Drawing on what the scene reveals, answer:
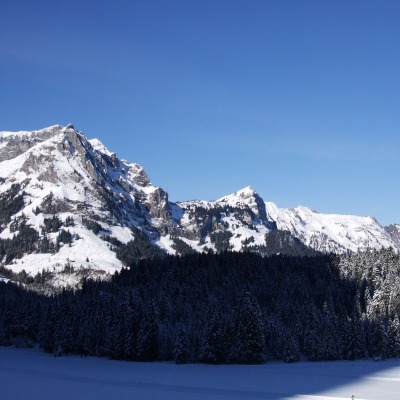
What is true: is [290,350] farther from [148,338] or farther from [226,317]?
[148,338]

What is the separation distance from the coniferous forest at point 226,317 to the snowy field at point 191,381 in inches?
266

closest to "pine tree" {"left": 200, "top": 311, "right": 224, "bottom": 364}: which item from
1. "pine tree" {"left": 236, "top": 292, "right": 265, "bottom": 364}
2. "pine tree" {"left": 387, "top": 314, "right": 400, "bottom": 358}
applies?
"pine tree" {"left": 236, "top": 292, "right": 265, "bottom": 364}

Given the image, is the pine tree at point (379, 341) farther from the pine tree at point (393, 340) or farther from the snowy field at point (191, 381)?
the snowy field at point (191, 381)

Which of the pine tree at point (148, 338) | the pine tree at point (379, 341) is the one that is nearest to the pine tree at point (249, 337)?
the pine tree at point (148, 338)

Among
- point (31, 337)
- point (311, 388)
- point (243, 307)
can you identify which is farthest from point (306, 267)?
point (311, 388)

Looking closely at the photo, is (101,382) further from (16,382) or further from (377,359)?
(377,359)

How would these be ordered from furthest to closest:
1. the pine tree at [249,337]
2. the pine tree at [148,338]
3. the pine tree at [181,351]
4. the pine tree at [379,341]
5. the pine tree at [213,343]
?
1. the pine tree at [379,341]
2. the pine tree at [148,338]
3. the pine tree at [249,337]
4. the pine tree at [181,351]
5. the pine tree at [213,343]

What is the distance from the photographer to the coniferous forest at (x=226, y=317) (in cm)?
11331

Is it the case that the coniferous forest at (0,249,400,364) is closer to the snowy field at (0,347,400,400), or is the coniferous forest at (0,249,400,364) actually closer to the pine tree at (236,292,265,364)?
the pine tree at (236,292,265,364)

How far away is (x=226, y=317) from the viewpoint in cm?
11725

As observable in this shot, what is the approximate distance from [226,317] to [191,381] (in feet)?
138

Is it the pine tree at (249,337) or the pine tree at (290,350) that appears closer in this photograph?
the pine tree at (249,337)

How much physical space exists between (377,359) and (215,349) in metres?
37.3

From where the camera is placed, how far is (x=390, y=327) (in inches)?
4865
